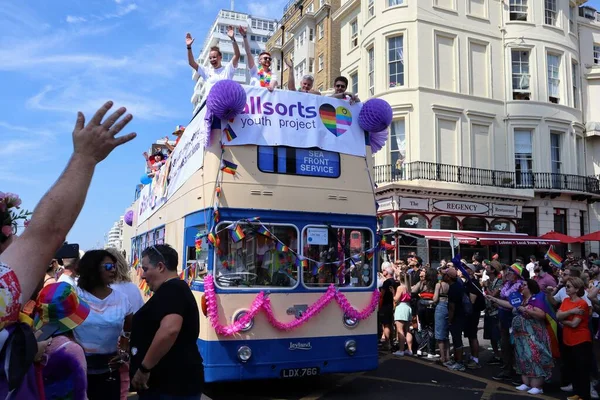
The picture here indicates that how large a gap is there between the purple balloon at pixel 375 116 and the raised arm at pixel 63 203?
602 centimetres

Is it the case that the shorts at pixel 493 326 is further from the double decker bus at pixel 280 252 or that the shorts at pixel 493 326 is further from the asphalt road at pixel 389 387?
the double decker bus at pixel 280 252

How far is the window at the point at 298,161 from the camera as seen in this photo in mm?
7305

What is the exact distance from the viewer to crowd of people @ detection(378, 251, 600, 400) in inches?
307

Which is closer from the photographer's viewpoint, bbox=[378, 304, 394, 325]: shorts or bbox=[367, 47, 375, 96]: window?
bbox=[378, 304, 394, 325]: shorts

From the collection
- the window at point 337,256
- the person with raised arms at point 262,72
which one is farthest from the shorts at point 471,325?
the person with raised arms at point 262,72

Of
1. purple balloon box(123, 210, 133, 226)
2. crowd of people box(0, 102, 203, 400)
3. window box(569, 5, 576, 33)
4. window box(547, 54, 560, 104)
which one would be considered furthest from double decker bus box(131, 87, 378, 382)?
window box(569, 5, 576, 33)

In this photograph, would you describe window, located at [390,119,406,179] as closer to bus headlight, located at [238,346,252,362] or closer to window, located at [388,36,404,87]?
window, located at [388,36,404,87]

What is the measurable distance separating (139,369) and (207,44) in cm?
8248

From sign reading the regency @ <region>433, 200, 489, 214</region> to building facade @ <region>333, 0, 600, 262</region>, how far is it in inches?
1.9

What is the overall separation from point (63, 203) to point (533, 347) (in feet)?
26.5

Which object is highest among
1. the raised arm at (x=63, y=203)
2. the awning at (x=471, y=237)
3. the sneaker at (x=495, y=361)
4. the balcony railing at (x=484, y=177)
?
the balcony railing at (x=484, y=177)

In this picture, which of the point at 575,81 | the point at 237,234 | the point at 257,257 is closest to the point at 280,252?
the point at 257,257

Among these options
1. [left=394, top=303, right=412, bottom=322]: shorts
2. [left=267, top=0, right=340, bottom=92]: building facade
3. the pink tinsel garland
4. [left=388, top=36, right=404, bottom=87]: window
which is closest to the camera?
the pink tinsel garland

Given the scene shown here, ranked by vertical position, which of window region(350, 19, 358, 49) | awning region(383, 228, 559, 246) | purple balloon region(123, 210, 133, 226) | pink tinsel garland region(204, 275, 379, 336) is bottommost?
pink tinsel garland region(204, 275, 379, 336)
